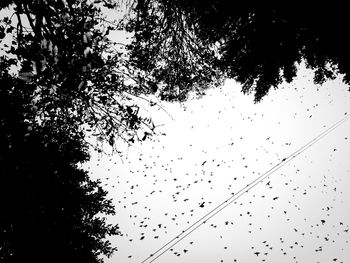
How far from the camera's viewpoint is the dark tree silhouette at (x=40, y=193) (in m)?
4.23

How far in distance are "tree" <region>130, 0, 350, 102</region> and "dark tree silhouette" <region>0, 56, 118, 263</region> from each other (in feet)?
9.26

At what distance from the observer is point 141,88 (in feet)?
20.4

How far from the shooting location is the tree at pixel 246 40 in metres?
4.31

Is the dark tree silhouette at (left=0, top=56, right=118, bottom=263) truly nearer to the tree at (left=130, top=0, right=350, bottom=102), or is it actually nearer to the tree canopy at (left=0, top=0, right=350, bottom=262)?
→ the tree canopy at (left=0, top=0, right=350, bottom=262)

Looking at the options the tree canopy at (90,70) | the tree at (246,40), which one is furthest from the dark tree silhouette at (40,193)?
the tree at (246,40)

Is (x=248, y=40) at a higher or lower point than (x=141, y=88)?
lower

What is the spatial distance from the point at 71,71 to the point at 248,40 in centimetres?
368

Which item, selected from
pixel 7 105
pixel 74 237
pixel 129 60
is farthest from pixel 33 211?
pixel 129 60

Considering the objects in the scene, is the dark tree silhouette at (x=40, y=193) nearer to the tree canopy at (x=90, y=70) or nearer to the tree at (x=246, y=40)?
the tree canopy at (x=90, y=70)

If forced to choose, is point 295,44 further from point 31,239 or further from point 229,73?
point 31,239

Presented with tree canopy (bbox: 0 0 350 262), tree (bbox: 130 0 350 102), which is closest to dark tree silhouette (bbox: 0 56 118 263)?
tree canopy (bbox: 0 0 350 262)

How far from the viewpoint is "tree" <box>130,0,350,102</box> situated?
14.1ft

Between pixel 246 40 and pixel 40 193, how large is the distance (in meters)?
6.54

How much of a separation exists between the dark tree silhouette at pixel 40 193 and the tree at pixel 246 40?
2.82 metres
